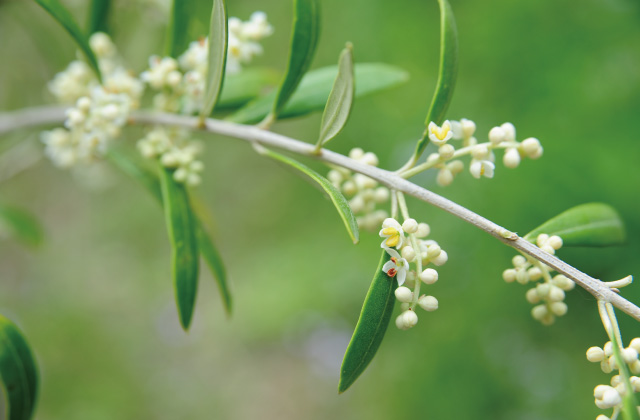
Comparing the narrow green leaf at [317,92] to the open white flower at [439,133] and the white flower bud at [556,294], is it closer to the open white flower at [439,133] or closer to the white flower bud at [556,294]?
the open white flower at [439,133]

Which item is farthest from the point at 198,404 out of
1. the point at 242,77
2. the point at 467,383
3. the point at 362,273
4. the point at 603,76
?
the point at 603,76

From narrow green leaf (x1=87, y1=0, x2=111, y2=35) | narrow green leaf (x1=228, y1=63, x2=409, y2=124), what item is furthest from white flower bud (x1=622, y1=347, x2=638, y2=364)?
narrow green leaf (x1=87, y1=0, x2=111, y2=35)

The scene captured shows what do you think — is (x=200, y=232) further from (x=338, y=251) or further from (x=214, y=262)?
(x=338, y=251)

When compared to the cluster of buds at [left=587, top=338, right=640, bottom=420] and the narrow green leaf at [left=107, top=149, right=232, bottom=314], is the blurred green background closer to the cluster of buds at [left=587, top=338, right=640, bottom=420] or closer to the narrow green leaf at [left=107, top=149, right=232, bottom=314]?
the cluster of buds at [left=587, top=338, right=640, bottom=420]

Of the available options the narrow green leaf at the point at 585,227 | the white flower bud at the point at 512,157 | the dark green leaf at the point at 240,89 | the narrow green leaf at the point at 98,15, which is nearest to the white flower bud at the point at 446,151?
the white flower bud at the point at 512,157

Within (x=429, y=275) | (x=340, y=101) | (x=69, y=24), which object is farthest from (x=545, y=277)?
(x=69, y=24)

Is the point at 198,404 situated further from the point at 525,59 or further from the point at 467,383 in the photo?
the point at 525,59

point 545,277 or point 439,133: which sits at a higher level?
point 439,133
